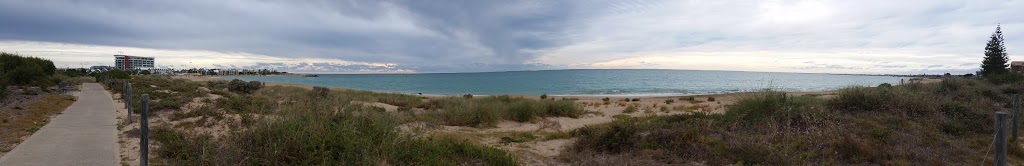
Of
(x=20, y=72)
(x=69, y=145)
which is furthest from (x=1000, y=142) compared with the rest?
(x=20, y=72)

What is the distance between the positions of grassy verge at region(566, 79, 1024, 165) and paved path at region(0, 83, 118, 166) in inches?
295

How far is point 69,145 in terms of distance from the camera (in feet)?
26.4

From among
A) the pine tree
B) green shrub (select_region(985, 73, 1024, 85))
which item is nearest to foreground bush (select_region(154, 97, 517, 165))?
green shrub (select_region(985, 73, 1024, 85))

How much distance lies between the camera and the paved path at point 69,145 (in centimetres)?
684

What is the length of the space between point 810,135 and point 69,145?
1307 centimetres

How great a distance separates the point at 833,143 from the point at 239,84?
38099 millimetres

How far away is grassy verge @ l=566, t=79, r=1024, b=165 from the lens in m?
7.34

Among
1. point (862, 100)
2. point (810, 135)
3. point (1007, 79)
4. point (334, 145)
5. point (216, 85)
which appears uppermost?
point (1007, 79)

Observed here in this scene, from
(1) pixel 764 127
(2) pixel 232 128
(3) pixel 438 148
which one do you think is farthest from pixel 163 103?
(1) pixel 764 127

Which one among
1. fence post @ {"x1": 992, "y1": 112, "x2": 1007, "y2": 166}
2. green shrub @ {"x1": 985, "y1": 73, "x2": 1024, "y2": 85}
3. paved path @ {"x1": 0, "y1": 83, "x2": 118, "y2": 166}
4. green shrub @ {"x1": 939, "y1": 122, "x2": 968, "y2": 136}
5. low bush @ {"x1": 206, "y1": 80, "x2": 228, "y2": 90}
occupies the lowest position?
paved path @ {"x1": 0, "y1": 83, "x2": 118, "y2": 166}

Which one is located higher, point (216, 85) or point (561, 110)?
point (216, 85)

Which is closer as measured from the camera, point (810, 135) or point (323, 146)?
point (323, 146)

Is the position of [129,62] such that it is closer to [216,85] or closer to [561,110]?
[216,85]

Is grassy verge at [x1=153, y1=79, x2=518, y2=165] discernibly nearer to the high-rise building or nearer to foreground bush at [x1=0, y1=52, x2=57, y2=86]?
foreground bush at [x1=0, y1=52, x2=57, y2=86]
